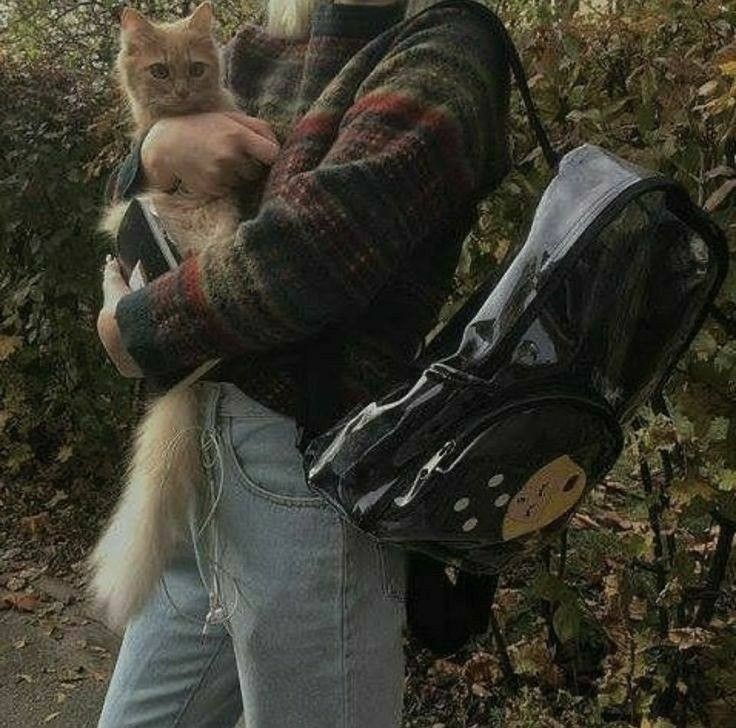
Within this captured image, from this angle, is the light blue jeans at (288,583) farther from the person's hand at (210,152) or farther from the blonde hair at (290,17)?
the blonde hair at (290,17)

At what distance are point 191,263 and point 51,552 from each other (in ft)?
9.73

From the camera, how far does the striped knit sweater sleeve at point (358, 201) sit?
1.21 meters

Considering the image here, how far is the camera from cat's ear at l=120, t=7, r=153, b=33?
1857 mm

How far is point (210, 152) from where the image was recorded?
1.46m

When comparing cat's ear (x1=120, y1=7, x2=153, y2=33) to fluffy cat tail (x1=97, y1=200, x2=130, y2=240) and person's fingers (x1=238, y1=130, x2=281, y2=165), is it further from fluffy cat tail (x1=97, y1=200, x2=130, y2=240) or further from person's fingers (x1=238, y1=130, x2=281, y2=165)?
person's fingers (x1=238, y1=130, x2=281, y2=165)

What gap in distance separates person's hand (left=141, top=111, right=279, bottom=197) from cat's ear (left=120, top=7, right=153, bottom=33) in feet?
1.24

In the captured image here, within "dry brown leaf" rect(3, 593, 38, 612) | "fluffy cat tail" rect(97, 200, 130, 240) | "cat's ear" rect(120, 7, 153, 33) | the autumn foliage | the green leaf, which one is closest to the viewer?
"fluffy cat tail" rect(97, 200, 130, 240)

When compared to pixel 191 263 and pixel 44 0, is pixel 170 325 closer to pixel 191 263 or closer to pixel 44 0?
pixel 191 263

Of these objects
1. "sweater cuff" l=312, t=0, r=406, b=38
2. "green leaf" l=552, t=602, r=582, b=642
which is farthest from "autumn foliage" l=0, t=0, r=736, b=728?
"sweater cuff" l=312, t=0, r=406, b=38

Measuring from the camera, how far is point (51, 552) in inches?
156

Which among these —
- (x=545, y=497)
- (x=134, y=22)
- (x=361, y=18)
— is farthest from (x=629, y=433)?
(x=134, y=22)

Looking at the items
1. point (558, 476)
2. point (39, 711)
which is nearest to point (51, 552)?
point (39, 711)

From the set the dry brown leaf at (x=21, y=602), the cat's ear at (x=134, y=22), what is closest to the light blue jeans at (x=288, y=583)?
the cat's ear at (x=134, y=22)

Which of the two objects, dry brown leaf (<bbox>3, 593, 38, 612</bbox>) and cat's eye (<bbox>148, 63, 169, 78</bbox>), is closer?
cat's eye (<bbox>148, 63, 169, 78</bbox>)
